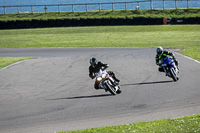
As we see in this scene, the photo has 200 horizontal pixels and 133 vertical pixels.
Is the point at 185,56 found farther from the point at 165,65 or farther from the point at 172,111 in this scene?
the point at 172,111

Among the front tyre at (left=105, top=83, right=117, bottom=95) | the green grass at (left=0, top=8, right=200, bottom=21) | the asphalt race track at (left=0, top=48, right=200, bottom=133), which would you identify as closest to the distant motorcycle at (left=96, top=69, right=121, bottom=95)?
the front tyre at (left=105, top=83, right=117, bottom=95)

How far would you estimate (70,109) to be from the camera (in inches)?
424

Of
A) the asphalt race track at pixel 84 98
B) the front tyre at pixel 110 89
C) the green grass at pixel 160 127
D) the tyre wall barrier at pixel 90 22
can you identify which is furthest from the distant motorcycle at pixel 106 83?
the tyre wall barrier at pixel 90 22

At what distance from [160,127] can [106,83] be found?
436 centimetres

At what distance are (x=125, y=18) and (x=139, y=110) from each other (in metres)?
35.1

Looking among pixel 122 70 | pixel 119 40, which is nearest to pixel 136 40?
pixel 119 40

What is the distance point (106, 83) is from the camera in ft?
41.0

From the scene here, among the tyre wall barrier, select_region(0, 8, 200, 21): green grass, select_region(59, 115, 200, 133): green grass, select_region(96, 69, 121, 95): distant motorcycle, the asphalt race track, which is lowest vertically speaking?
the asphalt race track

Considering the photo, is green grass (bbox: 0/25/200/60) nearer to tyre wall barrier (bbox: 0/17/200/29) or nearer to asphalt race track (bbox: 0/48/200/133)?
tyre wall barrier (bbox: 0/17/200/29)

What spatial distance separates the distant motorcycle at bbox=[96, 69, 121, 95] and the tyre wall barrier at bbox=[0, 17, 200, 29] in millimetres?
31749

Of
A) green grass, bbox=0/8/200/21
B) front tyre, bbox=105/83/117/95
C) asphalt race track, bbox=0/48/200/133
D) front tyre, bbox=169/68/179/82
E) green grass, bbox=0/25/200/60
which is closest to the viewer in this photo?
A: asphalt race track, bbox=0/48/200/133

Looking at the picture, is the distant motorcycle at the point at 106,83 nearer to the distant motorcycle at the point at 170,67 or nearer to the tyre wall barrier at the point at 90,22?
the distant motorcycle at the point at 170,67

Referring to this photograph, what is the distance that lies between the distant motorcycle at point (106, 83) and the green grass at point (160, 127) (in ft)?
12.1

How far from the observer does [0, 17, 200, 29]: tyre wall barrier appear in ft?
144
